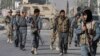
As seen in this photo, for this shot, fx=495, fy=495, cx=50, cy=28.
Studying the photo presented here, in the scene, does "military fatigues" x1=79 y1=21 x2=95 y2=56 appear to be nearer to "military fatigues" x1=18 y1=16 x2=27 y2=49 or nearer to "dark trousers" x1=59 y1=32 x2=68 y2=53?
"dark trousers" x1=59 y1=32 x2=68 y2=53

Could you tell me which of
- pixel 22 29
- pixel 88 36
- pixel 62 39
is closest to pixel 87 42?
pixel 88 36

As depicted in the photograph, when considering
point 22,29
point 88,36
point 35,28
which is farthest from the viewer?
point 22,29

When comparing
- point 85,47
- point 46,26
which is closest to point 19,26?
point 85,47

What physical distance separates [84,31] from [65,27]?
283 inches

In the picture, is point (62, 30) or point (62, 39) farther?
point (62, 30)

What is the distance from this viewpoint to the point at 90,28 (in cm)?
1174

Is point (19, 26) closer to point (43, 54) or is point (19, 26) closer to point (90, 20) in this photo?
point (43, 54)

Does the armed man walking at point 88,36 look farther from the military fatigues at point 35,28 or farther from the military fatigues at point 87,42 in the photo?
the military fatigues at point 35,28

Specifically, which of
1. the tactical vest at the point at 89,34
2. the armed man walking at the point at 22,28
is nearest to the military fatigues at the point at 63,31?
the armed man walking at the point at 22,28

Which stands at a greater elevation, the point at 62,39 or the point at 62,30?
the point at 62,30

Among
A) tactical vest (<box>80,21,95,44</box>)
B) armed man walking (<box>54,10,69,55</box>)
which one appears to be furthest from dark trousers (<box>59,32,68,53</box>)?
tactical vest (<box>80,21,95,44</box>)

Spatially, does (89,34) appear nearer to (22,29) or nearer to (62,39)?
(62,39)

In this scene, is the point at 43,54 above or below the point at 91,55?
below

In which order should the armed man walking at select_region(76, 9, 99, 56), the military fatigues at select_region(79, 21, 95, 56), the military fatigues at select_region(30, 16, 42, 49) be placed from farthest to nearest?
the military fatigues at select_region(30, 16, 42, 49), the military fatigues at select_region(79, 21, 95, 56), the armed man walking at select_region(76, 9, 99, 56)
